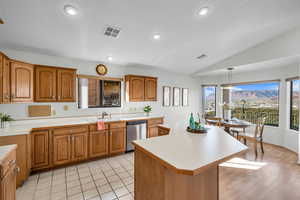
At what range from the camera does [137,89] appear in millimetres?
3934

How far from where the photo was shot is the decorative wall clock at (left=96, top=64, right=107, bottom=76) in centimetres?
361

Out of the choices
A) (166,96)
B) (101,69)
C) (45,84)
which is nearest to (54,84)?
(45,84)

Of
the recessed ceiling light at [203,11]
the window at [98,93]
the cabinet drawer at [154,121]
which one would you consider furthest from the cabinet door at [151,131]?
the recessed ceiling light at [203,11]

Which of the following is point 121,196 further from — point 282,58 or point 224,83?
point 224,83

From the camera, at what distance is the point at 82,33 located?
2438 mm

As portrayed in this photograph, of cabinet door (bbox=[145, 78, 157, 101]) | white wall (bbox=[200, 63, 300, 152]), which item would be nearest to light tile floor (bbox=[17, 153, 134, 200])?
cabinet door (bbox=[145, 78, 157, 101])

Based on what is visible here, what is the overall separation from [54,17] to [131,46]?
4.71ft

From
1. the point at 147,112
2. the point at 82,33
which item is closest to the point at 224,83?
the point at 147,112

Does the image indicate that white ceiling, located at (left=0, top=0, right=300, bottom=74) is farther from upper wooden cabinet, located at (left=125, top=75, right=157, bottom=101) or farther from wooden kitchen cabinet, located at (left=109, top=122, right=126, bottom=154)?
wooden kitchen cabinet, located at (left=109, top=122, right=126, bottom=154)

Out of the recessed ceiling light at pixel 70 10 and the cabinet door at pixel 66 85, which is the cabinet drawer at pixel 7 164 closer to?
the cabinet door at pixel 66 85

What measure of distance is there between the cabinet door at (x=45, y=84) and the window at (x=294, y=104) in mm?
6198

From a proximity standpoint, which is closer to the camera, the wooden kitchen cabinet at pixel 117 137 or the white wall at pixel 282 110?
the wooden kitchen cabinet at pixel 117 137

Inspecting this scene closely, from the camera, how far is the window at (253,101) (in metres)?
4.29

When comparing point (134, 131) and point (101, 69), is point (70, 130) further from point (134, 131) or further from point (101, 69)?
point (101, 69)
